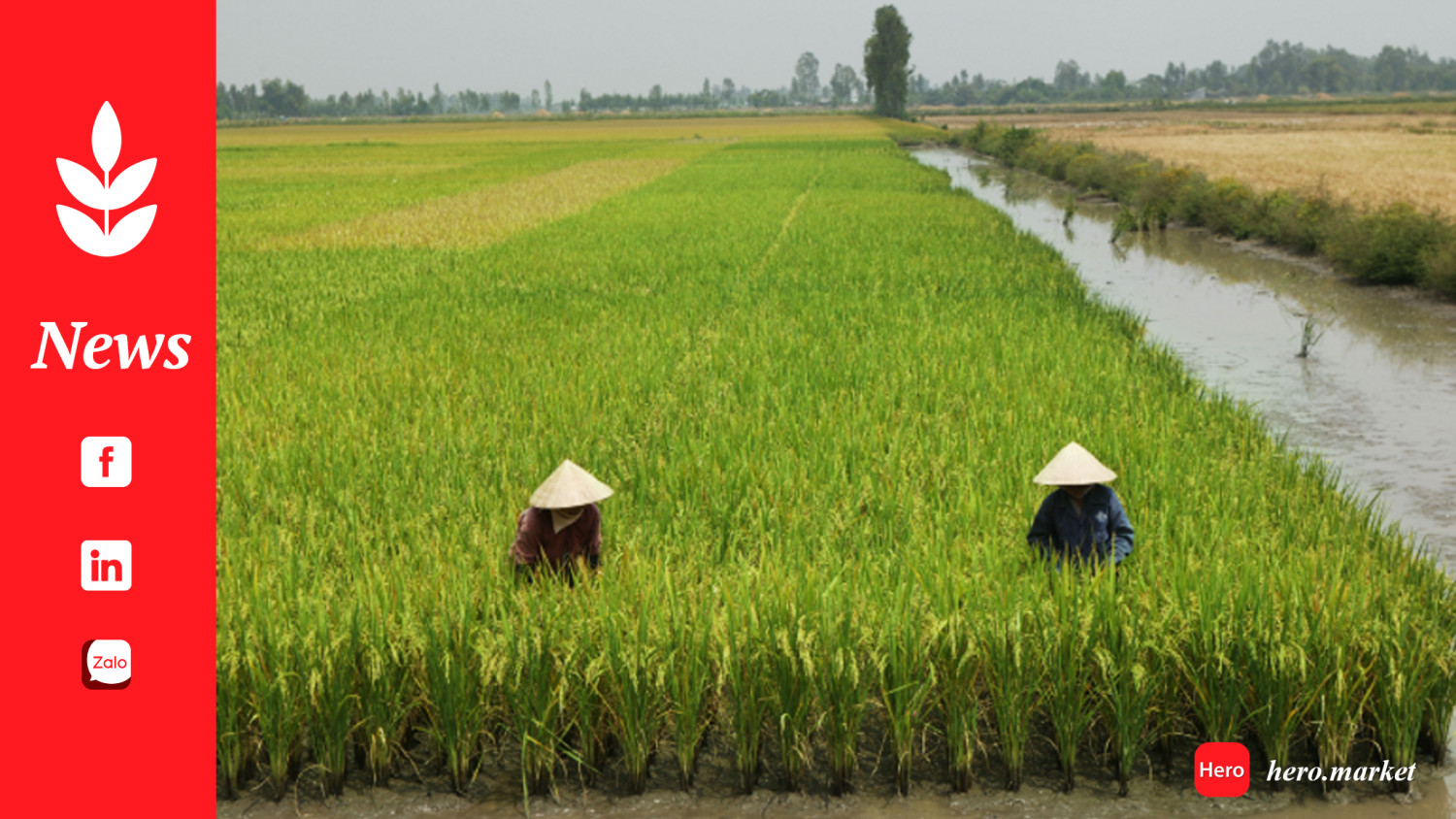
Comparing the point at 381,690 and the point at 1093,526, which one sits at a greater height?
the point at 1093,526

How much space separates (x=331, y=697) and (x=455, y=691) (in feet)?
1.20

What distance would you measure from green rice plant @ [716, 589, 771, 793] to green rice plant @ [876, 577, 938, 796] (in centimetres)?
36

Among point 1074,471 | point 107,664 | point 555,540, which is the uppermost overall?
point 1074,471

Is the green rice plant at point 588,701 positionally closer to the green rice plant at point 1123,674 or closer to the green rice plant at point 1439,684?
the green rice plant at point 1123,674

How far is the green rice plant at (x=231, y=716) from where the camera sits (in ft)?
12.0

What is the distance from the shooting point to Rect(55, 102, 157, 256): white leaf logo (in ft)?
12.1

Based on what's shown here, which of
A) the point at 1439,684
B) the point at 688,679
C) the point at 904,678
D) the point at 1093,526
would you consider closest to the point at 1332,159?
the point at 1093,526

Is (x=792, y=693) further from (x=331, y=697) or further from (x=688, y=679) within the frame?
(x=331, y=697)

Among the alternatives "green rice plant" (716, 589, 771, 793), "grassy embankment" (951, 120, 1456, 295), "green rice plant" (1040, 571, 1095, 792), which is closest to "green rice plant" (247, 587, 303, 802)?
"green rice plant" (716, 589, 771, 793)

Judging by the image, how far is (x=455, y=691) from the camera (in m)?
3.65

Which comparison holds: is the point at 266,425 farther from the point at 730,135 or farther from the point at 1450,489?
the point at 730,135

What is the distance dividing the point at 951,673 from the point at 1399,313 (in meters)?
11.9

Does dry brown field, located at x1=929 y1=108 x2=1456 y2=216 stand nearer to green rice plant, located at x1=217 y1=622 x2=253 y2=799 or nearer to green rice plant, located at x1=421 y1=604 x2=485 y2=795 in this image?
green rice plant, located at x1=421 y1=604 x2=485 y2=795

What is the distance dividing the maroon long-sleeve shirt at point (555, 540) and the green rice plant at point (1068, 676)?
1522 mm
